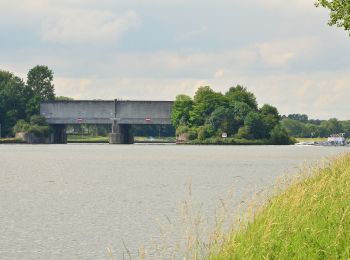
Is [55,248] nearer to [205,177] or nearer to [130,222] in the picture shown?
[130,222]

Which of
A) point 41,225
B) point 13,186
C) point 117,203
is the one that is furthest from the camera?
point 13,186

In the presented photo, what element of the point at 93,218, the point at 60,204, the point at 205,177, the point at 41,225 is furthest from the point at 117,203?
the point at 205,177

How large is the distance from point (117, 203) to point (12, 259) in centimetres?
1758

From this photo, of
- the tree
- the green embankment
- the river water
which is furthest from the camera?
the tree

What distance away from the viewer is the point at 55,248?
72.8 ft

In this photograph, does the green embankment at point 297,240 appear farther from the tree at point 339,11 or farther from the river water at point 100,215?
the tree at point 339,11

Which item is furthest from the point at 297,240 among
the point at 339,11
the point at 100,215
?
the point at 339,11

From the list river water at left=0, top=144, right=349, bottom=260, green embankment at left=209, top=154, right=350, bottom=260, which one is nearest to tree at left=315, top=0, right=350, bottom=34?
river water at left=0, top=144, right=349, bottom=260

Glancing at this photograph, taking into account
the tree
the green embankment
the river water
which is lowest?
the river water

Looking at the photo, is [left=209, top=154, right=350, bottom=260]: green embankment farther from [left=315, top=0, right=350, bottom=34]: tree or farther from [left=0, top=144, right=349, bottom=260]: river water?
[left=315, top=0, right=350, bottom=34]: tree

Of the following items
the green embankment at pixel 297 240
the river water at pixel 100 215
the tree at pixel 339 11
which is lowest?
the river water at pixel 100 215

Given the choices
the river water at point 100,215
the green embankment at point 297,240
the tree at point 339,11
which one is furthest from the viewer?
the tree at point 339,11

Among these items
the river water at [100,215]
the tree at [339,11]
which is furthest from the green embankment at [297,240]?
the tree at [339,11]

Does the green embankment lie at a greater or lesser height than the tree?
lesser
